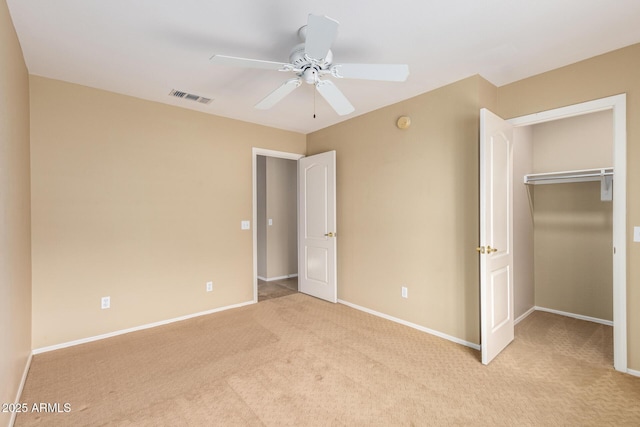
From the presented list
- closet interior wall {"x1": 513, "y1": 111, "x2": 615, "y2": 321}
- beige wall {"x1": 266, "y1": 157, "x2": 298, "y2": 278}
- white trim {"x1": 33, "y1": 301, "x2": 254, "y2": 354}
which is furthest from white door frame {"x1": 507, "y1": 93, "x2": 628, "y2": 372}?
beige wall {"x1": 266, "y1": 157, "x2": 298, "y2": 278}

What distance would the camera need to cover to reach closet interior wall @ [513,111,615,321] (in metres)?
3.29

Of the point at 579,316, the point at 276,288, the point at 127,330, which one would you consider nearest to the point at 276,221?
the point at 276,288

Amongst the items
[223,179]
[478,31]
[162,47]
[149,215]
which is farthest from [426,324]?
[162,47]

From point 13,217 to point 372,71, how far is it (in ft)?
8.16

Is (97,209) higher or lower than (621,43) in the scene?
lower

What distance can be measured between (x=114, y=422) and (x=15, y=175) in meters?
1.74

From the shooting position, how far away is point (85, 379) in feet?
7.42

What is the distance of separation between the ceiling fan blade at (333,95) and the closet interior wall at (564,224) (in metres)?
2.23

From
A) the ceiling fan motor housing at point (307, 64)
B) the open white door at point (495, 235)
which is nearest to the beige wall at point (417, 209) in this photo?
the open white door at point (495, 235)

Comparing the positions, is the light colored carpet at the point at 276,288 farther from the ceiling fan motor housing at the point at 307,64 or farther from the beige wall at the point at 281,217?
the ceiling fan motor housing at the point at 307,64

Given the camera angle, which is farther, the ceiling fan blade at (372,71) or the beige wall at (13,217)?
the ceiling fan blade at (372,71)

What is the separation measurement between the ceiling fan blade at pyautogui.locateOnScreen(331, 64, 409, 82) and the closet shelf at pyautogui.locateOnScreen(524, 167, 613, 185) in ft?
7.74

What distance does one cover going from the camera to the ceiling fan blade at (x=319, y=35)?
142 centimetres

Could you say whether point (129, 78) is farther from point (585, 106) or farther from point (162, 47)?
point (585, 106)
